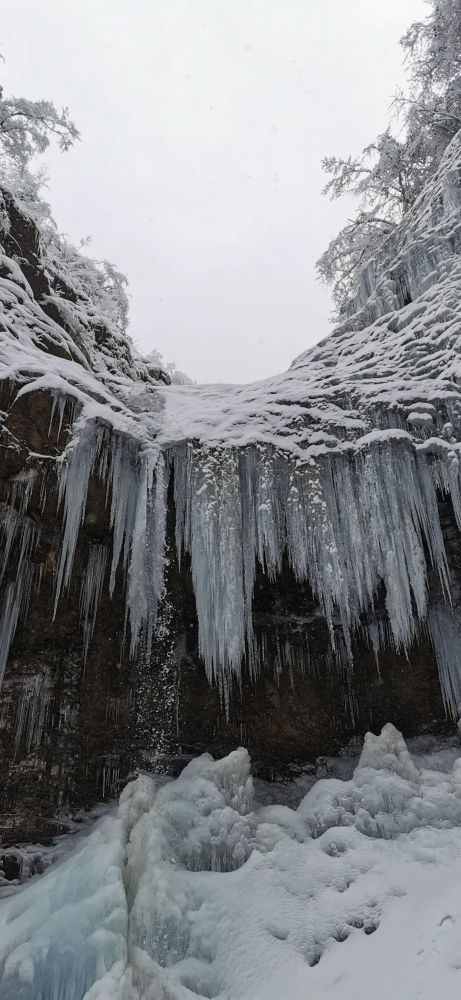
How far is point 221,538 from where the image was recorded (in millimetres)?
6375

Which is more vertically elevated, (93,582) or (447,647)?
(93,582)

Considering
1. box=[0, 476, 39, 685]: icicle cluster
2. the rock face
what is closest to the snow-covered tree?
the rock face

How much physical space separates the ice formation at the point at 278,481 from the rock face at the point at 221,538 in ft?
0.08

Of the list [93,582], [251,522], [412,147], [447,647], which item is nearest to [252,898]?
[251,522]

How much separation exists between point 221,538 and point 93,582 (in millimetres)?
1613

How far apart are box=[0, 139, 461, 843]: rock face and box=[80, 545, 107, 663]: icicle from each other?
0.08 feet

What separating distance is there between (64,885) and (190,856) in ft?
3.48

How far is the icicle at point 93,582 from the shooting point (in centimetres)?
677

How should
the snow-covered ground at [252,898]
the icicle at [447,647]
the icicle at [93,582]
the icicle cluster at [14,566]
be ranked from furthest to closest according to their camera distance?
1. the icicle at [447,647]
2. the icicle at [93,582]
3. the icicle cluster at [14,566]
4. the snow-covered ground at [252,898]

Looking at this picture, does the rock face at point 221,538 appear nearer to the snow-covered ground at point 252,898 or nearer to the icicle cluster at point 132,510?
the icicle cluster at point 132,510

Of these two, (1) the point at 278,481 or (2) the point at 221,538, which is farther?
(1) the point at 278,481

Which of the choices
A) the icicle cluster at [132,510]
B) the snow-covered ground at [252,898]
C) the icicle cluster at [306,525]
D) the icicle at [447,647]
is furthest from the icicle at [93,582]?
the icicle at [447,647]

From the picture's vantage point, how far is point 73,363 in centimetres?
666

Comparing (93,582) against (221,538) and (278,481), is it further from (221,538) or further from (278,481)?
(278,481)
